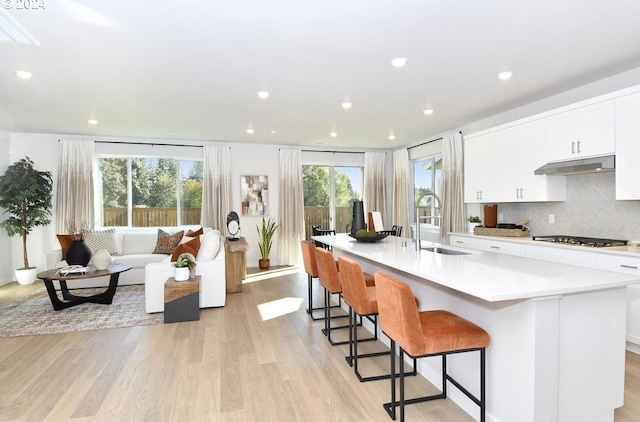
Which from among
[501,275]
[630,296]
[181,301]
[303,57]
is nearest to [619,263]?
[630,296]

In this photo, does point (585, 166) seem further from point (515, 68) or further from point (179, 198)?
point (179, 198)

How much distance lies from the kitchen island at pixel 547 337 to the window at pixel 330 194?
5780mm

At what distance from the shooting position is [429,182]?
7.05 metres

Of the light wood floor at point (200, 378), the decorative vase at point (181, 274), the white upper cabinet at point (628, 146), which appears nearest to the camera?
the light wood floor at point (200, 378)

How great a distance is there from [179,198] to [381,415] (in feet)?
19.7

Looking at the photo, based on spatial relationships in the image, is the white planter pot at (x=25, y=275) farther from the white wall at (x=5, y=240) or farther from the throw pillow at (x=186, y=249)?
the throw pillow at (x=186, y=249)

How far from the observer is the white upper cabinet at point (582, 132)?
328cm

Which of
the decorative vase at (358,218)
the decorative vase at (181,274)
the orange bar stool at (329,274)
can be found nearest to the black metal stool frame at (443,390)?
the orange bar stool at (329,274)

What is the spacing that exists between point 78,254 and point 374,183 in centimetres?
572

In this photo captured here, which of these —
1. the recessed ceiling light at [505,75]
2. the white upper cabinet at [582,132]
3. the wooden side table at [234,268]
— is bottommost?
the wooden side table at [234,268]

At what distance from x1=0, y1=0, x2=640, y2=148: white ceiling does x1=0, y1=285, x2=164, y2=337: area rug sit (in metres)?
2.60

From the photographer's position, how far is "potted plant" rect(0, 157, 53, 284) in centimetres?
547

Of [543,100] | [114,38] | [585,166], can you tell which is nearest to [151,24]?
[114,38]

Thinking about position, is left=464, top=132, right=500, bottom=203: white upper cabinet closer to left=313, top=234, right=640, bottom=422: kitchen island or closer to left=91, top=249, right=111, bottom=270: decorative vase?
left=313, top=234, right=640, bottom=422: kitchen island
